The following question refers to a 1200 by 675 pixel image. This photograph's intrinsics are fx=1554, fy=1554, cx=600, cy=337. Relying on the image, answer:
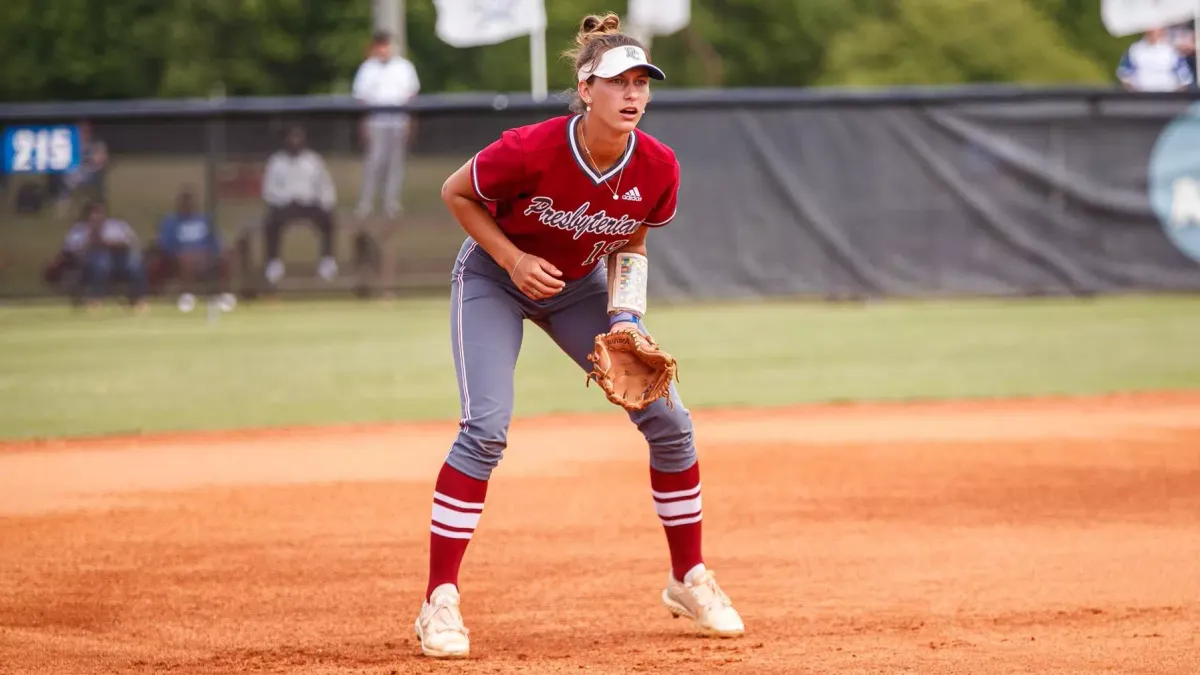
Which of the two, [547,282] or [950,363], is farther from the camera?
[950,363]

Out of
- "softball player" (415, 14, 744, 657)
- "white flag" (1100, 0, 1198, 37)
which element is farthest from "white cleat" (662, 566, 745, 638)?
"white flag" (1100, 0, 1198, 37)

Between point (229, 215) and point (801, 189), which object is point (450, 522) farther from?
point (229, 215)

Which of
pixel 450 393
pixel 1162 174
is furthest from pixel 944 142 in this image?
pixel 450 393

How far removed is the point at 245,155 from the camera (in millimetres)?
15164

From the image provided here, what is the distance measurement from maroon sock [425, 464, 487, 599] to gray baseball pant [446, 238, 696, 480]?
39 mm

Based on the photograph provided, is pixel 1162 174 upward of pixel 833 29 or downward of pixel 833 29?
downward

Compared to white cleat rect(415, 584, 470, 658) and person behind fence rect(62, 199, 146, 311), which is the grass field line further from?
person behind fence rect(62, 199, 146, 311)

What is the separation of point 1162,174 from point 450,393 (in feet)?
26.1

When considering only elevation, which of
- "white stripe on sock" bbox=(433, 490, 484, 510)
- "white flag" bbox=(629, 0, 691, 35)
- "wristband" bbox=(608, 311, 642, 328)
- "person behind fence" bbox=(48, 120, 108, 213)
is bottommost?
"white stripe on sock" bbox=(433, 490, 484, 510)

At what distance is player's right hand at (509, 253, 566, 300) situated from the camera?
14.9 ft

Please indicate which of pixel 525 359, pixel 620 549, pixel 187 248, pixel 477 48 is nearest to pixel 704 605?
pixel 620 549

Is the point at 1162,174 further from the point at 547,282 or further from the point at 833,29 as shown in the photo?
the point at 833,29

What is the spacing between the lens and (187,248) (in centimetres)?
1505

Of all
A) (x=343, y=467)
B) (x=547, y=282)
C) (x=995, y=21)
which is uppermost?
(x=995, y=21)
